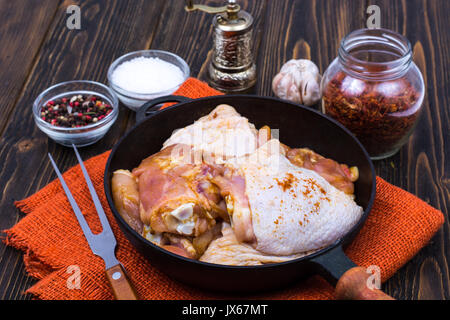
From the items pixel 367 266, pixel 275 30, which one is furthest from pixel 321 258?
pixel 275 30

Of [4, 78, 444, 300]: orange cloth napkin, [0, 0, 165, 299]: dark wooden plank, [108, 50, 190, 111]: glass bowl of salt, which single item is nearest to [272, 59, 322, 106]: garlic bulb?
[108, 50, 190, 111]: glass bowl of salt

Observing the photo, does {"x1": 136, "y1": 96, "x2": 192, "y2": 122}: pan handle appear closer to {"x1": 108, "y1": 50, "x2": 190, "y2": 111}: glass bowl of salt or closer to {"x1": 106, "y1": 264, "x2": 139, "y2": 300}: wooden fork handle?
{"x1": 108, "y1": 50, "x2": 190, "y2": 111}: glass bowl of salt

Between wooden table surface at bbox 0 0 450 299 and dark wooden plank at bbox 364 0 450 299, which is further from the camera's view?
wooden table surface at bbox 0 0 450 299

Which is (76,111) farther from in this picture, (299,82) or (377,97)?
(377,97)

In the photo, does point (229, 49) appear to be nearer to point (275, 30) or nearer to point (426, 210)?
point (275, 30)

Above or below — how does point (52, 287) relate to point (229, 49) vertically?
below

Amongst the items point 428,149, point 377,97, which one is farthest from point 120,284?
point 428,149
